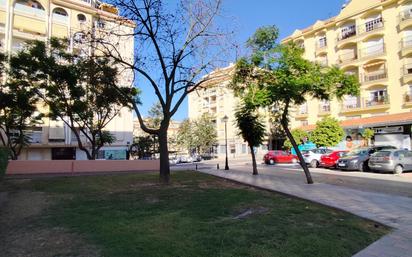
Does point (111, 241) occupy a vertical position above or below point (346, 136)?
below

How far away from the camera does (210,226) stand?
559 centimetres

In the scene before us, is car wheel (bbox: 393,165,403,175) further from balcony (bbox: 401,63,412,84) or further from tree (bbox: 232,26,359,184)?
balcony (bbox: 401,63,412,84)

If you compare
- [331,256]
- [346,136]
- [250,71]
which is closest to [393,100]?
[346,136]

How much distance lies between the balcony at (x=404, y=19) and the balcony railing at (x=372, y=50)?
2.76 meters

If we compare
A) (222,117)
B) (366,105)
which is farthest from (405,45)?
(222,117)

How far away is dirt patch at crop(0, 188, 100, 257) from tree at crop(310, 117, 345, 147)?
1216 inches

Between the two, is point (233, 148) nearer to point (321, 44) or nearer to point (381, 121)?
point (321, 44)

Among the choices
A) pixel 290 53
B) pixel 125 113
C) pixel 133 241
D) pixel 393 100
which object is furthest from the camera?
pixel 125 113

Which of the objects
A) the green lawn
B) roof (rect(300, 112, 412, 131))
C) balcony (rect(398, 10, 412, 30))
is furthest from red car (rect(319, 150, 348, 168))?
balcony (rect(398, 10, 412, 30))

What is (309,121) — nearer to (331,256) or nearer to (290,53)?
(290,53)

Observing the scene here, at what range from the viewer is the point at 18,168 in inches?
717

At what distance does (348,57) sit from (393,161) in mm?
23747

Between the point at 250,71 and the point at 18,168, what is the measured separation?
15381 mm

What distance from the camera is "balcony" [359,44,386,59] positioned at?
110 ft
